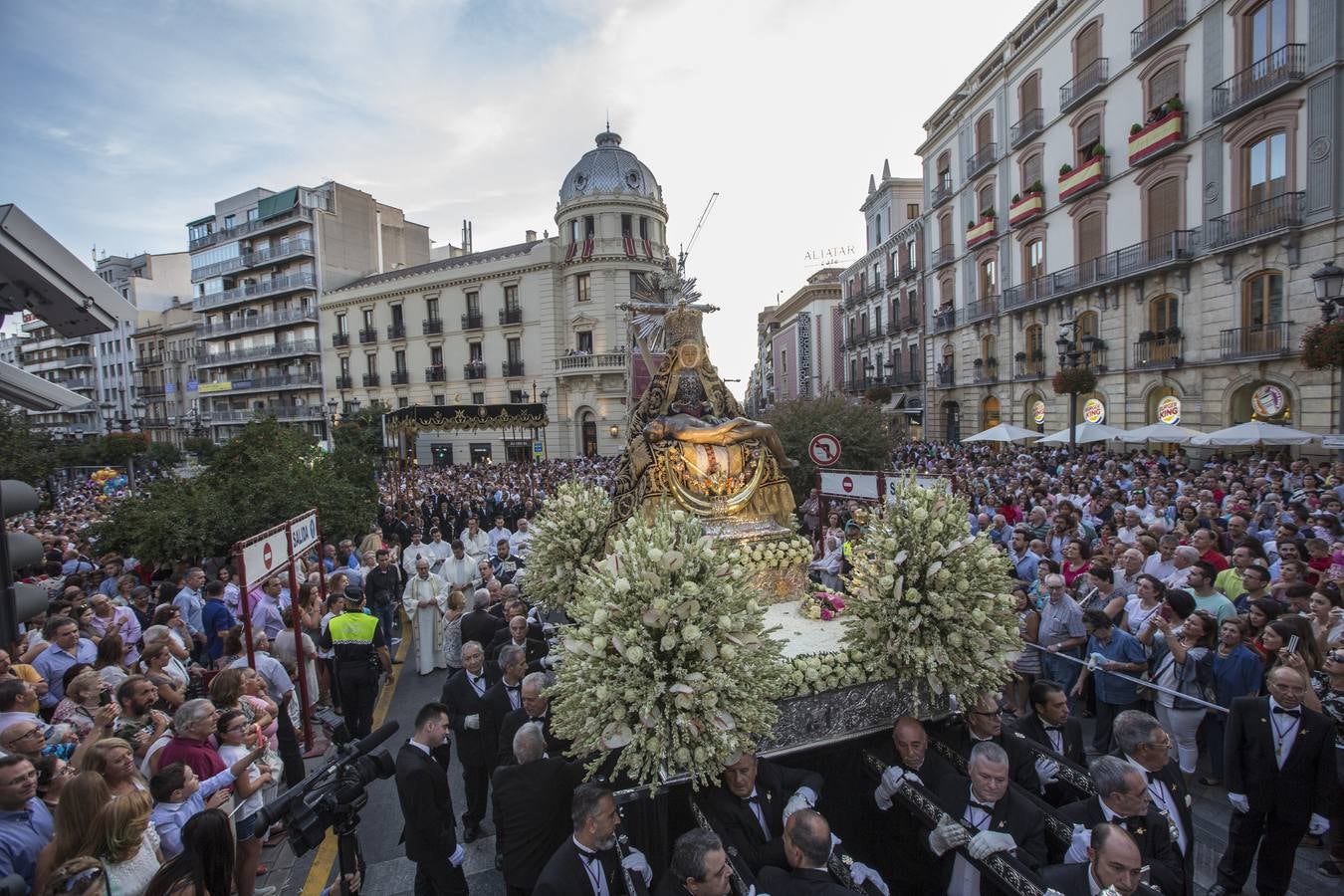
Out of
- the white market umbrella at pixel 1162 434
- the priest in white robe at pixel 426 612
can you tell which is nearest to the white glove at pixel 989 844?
the priest in white robe at pixel 426 612

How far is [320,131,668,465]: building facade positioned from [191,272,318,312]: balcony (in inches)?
97.0

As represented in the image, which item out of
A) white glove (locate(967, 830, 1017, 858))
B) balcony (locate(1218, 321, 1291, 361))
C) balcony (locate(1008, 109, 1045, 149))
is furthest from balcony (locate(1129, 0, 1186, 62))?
white glove (locate(967, 830, 1017, 858))

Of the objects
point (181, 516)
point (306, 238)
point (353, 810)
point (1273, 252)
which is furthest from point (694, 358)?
point (306, 238)

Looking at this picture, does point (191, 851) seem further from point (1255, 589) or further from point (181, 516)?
point (181, 516)

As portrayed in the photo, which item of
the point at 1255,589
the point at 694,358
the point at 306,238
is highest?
the point at 306,238

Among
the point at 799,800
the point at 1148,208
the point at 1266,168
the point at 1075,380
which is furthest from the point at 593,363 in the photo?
the point at 799,800

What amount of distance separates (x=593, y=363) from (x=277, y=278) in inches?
1005

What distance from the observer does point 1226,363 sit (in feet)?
63.8

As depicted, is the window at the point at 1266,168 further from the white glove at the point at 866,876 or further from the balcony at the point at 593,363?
the balcony at the point at 593,363

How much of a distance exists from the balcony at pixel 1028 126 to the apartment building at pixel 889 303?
8556 mm

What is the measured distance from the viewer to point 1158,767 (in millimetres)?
4000

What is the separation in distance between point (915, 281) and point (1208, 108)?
18.4 meters

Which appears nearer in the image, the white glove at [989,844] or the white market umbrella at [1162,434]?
the white glove at [989,844]

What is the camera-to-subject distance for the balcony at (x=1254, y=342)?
17.8m
